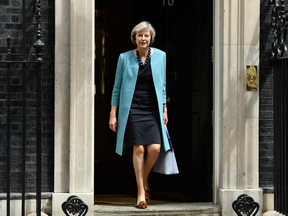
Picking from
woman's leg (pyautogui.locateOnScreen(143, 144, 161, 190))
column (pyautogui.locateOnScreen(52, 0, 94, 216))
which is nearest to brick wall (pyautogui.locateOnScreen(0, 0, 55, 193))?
column (pyautogui.locateOnScreen(52, 0, 94, 216))

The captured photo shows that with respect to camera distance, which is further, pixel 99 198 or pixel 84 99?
pixel 99 198

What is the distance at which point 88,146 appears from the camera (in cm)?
491

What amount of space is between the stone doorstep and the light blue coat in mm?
634

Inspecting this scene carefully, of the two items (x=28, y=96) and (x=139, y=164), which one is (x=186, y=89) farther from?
(x=28, y=96)

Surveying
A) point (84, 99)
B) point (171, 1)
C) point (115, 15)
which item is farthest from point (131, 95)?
point (115, 15)

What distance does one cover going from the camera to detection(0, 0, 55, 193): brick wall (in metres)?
4.89

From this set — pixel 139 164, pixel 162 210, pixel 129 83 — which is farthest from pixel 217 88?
pixel 162 210

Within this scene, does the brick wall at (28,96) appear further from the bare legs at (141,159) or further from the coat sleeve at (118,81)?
the bare legs at (141,159)

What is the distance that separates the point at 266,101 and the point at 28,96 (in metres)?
2.61

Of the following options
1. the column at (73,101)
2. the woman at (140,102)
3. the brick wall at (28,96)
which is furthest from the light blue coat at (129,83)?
the brick wall at (28,96)

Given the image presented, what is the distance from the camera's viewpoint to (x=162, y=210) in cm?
495

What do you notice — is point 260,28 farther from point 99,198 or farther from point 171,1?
point 99,198

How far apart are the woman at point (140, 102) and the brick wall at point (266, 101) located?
43.2 inches

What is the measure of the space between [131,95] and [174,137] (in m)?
1.22
